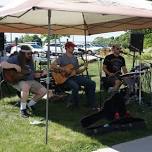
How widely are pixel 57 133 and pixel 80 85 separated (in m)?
2.35

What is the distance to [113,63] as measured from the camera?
10.4m

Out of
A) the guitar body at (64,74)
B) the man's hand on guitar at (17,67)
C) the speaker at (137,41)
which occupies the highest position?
the speaker at (137,41)

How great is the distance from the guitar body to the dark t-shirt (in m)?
1.24

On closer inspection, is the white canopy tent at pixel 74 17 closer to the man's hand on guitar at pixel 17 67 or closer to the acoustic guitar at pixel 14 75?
the man's hand on guitar at pixel 17 67

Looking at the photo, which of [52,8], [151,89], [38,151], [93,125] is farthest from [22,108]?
[151,89]

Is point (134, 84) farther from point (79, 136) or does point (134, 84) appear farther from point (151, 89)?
point (79, 136)

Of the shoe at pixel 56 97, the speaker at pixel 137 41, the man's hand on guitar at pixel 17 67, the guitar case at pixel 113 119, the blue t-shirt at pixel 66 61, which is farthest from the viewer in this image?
the speaker at pixel 137 41

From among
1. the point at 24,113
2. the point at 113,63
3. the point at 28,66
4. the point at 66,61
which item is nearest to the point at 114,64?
the point at 113,63

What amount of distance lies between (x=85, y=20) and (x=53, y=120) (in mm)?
3851

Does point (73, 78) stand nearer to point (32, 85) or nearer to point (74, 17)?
point (32, 85)

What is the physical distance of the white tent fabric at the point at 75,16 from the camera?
6387mm

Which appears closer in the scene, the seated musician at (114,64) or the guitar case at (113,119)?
the guitar case at (113,119)

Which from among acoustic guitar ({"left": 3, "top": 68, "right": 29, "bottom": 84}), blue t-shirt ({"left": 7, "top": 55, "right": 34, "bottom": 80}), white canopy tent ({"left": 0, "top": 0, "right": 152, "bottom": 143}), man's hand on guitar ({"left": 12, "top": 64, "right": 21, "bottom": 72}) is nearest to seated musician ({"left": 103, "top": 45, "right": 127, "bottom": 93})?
white canopy tent ({"left": 0, "top": 0, "right": 152, "bottom": 143})

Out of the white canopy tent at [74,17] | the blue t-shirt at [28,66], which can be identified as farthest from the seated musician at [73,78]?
the white canopy tent at [74,17]
